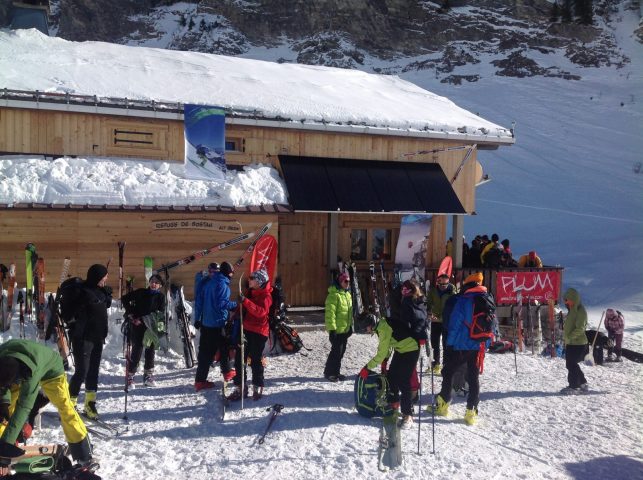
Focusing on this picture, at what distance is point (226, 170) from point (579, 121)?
31709mm

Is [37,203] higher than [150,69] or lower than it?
lower

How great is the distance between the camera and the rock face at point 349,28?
50.3 m

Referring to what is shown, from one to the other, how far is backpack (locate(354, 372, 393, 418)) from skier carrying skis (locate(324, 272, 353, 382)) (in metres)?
1.19

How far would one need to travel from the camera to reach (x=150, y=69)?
14.0m

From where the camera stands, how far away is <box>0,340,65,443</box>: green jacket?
4004mm

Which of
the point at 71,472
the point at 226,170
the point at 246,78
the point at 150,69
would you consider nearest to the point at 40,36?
the point at 150,69

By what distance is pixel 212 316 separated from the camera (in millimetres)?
6848

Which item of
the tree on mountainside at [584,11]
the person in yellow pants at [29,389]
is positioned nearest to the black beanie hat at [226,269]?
the person in yellow pants at [29,389]

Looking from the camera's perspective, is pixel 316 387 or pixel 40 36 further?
pixel 40 36

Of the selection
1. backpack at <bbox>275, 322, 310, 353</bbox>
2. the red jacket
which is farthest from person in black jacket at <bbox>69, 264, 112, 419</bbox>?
backpack at <bbox>275, 322, 310, 353</bbox>

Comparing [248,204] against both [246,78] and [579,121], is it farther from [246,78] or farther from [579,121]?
[579,121]

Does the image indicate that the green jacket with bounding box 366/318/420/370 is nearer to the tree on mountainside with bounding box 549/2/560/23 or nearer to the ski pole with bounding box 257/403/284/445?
the ski pole with bounding box 257/403/284/445

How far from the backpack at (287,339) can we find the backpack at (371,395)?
2935mm

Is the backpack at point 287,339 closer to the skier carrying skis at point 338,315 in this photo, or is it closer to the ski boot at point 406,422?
the skier carrying skis at point 338,315
